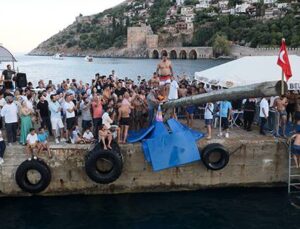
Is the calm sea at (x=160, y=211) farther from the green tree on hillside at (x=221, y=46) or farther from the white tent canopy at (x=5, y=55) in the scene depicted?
the green tree on hillside at (x=221, y=46)

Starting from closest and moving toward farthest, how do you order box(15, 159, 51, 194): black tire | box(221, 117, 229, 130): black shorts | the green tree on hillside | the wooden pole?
the wooden pole, box(15, 159, 51, 194): black tire, box(221, 117, 229, 130): black shorts, the green tree on hillside

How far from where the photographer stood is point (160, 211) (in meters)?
12.0

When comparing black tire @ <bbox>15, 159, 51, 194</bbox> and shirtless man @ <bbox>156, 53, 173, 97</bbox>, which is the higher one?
shirtless man @ <bbox>156, 53, 173, 97</bbox>

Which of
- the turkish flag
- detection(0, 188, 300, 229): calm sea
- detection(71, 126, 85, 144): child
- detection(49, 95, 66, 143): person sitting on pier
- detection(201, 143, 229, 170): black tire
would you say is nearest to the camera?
the turkish flag

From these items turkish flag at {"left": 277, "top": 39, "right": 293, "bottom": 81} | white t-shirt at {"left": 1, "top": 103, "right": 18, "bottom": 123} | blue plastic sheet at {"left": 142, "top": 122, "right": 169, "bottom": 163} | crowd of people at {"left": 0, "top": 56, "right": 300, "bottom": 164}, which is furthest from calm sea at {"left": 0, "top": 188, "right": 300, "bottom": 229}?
turkish flag at {"left": 277, "top": 39, "right": 293, "bottom": 81}

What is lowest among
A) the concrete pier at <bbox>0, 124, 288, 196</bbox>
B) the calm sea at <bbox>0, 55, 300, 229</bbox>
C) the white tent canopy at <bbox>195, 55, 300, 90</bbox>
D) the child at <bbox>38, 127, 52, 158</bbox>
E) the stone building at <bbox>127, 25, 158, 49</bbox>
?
the calm sea at <bbox>0, 55, 300, 229</bbox>

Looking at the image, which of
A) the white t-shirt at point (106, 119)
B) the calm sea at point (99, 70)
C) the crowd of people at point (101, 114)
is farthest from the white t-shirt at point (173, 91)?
the calm sea at point (99, 70)

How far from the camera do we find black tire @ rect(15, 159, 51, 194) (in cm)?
1230

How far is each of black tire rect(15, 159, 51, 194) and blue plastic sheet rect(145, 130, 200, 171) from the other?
322 cm

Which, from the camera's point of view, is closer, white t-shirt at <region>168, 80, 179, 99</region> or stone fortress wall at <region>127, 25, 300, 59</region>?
white t-shirt at <region>168, 80, 179, 99</region>

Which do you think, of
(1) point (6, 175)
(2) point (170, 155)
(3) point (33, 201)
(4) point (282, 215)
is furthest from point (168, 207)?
(1) point (6, 175)

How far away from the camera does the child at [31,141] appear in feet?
40.4

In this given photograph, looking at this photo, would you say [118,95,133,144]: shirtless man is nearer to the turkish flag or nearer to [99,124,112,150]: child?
[99,124,112,150]: child

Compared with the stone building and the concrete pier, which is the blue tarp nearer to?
the concrete pier
